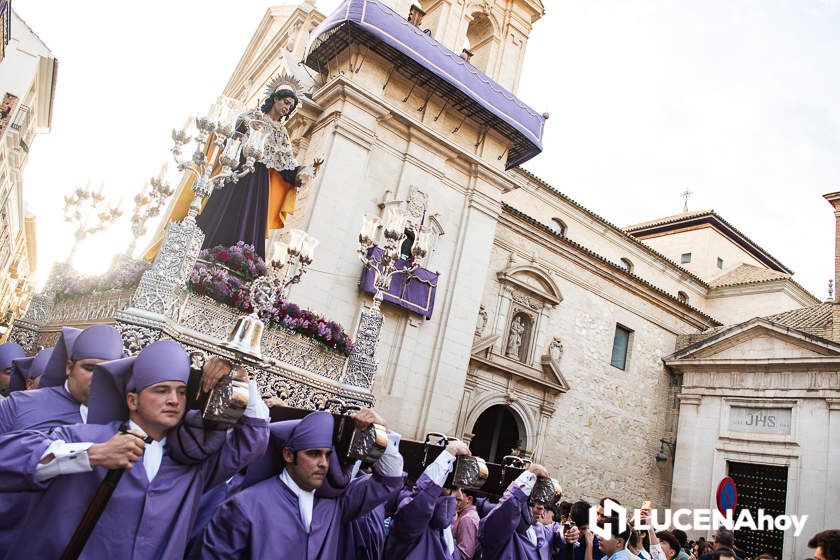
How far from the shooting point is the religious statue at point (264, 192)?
822 cm

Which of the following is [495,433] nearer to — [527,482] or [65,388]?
[527,482]

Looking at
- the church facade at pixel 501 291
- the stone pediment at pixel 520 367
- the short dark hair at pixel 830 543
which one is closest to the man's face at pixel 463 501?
the short dark hair at pixel 830 543

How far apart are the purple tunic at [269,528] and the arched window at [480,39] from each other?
14749 millimetres

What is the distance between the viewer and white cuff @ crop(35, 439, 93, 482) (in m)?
2.16

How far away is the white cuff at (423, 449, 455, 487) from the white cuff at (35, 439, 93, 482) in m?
1.97

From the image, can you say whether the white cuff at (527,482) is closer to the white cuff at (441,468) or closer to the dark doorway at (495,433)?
the white cuff at (441,468)

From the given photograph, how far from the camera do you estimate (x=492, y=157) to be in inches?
590

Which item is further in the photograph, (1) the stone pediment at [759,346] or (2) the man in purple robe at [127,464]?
(1) the stone pediment at [759,346]

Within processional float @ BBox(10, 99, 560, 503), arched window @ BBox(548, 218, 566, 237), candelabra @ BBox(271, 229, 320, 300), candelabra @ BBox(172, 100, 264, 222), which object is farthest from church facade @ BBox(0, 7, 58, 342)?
arched window @ BBox(548, 218, 566, 237)

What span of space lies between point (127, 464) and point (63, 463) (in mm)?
223

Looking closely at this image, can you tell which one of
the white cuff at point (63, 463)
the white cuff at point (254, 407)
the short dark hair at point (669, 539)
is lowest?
the short dark hair at point (669, 539)

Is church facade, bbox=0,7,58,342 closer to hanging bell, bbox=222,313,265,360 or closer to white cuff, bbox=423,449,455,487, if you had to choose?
hanging bell, bbox=222,313,265,360

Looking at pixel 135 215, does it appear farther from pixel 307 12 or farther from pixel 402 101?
pixel 307 12

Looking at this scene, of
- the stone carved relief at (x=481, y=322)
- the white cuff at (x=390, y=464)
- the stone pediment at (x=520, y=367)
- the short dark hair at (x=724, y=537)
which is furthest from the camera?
the stone carved relief at (x=481, y=322)
